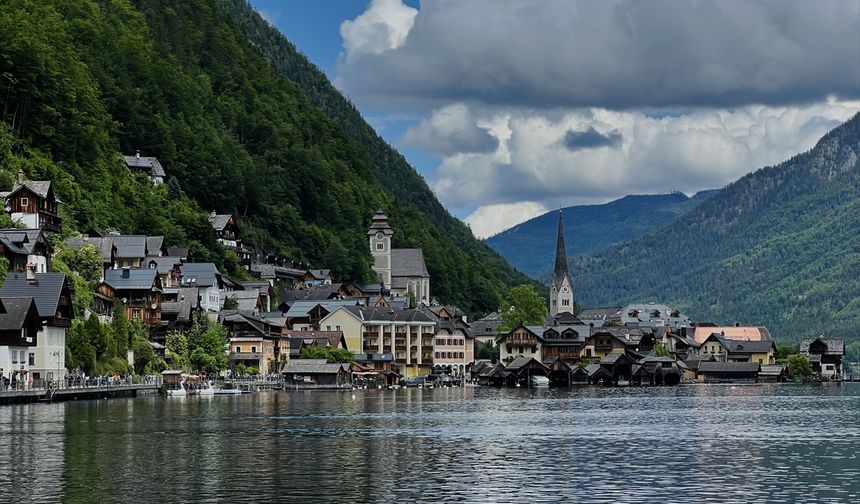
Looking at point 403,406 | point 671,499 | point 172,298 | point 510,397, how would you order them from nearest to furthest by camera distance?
point 671,499 < point 403,406 < point 510,397 < point 172,298

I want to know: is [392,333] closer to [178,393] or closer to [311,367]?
[311,367]

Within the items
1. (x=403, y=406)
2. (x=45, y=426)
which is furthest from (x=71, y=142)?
(x=45, y=426)

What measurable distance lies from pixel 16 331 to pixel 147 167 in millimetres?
89135

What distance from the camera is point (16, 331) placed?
101 meters

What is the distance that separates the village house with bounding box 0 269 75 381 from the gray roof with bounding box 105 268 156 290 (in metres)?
33.3

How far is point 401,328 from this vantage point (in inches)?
7564

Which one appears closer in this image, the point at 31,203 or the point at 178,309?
the point at 31,203

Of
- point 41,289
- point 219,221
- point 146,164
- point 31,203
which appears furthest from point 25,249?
point 219,221

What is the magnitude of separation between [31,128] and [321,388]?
138ft

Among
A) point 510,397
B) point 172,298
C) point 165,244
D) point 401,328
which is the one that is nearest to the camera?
point 510,397

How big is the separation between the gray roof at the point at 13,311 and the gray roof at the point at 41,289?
314cm

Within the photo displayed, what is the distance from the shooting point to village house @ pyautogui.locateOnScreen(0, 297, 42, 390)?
101000 mm

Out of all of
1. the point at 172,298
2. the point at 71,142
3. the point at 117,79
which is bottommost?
the point at 172,298

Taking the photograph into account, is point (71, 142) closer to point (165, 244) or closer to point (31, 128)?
point (31, 128)
